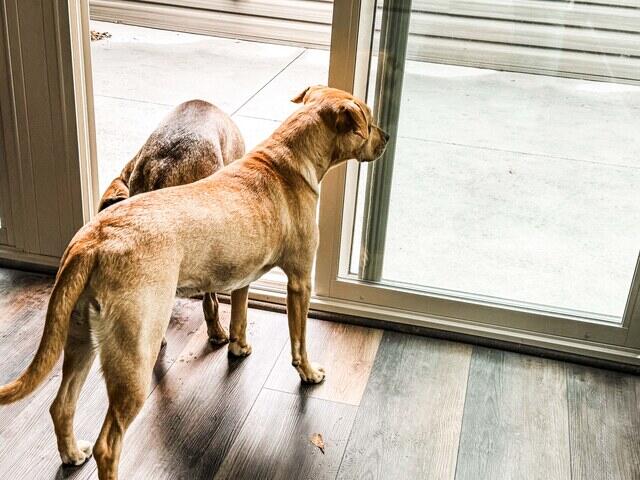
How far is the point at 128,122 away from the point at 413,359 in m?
2.48

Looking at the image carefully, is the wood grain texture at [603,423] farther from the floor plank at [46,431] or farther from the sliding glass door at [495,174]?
the floor plank at [46,431]

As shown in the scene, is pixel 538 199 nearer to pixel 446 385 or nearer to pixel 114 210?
pixel 446 385

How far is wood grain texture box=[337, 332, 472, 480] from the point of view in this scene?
6.81 ft

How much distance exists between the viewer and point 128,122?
430 cm

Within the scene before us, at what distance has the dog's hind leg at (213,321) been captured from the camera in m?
2.44

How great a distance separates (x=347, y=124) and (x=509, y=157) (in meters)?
0.69

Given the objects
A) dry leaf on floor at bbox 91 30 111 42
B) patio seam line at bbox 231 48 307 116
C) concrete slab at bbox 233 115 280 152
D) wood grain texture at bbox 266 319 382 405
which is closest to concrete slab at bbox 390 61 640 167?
wood grain texture at bbox 266 319 382 405

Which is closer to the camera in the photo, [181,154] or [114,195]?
[181,154]

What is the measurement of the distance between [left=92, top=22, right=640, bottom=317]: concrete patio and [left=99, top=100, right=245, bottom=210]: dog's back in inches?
25.1

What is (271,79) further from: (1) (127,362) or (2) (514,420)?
(1) (127,362)

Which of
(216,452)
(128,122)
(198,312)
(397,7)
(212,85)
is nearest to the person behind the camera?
(216,452)

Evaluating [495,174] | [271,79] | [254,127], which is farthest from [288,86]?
[495,174]

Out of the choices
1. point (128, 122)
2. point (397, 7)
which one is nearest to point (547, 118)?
point (397, 7)

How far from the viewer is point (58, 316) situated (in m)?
1.63
